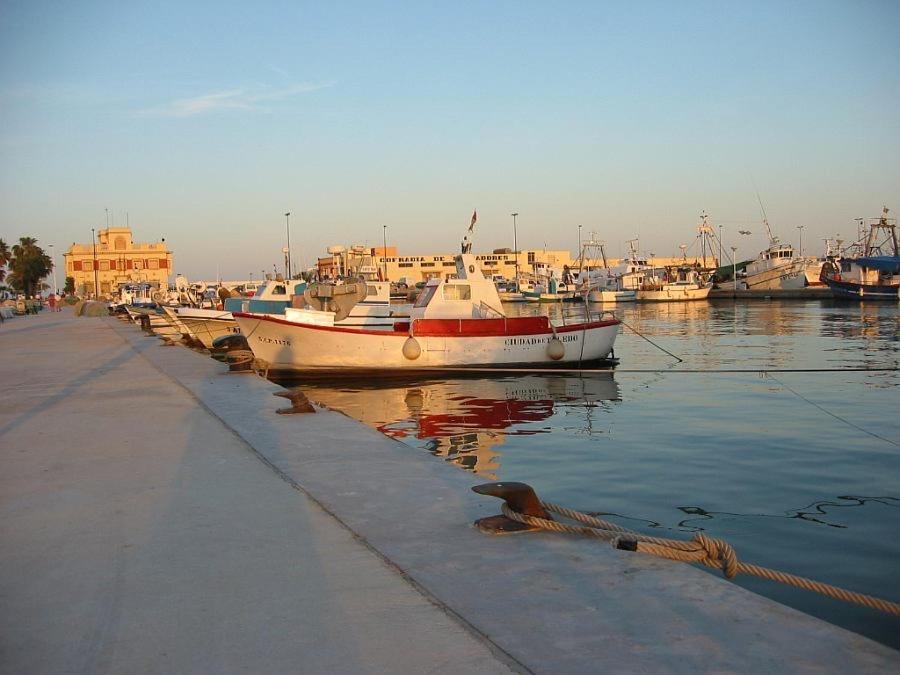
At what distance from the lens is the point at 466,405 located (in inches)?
637

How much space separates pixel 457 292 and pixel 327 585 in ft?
57.1

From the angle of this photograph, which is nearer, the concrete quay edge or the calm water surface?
the concrete quay edge

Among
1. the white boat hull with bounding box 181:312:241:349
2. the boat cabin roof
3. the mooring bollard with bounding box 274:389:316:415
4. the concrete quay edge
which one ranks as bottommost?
the concrete quay edge

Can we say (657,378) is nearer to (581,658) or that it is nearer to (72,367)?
(72,367)

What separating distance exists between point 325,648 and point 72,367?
50.8ft

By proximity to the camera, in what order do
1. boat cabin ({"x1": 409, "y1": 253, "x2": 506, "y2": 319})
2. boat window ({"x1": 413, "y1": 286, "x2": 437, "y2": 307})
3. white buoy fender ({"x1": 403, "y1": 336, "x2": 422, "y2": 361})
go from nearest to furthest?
white buoy fender ({"x1": 403, "y1": 336, "x2": 422, "y2": 361})
boat cabin ({"x1": 409, "y1": 253, "x2": 506, "y2": 319})
boat window ({"x1": 413, "y1": 286, "x2": 437, "y2": 307})

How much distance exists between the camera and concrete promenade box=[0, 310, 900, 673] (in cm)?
348

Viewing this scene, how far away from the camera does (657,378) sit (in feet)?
67.0

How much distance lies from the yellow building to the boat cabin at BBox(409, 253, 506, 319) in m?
102

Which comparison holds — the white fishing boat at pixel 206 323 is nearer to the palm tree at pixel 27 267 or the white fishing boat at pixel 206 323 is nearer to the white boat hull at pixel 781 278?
the white boat hull at pixel 781 278

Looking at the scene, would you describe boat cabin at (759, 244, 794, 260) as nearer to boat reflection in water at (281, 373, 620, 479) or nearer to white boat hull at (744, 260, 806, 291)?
white boat hull at (744, 260, 806, 291)

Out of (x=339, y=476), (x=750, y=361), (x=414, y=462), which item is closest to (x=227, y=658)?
(x=339, y=476)

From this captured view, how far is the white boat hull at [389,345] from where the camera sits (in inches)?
779

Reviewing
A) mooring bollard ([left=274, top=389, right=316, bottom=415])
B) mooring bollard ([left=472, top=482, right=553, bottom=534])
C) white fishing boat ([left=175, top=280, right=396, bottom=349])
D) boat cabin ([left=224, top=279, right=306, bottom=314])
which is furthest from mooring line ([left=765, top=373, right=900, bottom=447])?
boat cabin ([left=224, top=279, right=306, bottom=314])
